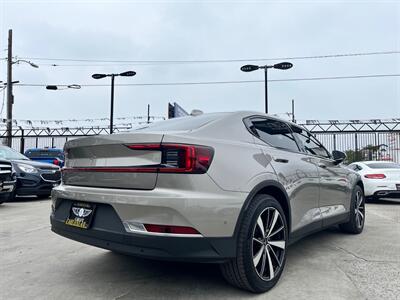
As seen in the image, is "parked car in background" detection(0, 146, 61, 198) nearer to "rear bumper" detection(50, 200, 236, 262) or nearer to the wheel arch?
"rear bumper" detection(50, 200, 236, 262)

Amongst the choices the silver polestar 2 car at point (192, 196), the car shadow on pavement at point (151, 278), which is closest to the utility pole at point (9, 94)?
the car shadow on pavement at point (151, 278)

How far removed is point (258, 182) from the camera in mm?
2936

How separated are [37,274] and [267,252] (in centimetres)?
216

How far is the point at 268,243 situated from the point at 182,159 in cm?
112

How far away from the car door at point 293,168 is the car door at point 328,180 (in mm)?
163

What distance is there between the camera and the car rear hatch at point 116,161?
264 cm

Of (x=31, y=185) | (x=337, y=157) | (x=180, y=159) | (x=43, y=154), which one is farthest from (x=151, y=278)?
(x=43, y=154)

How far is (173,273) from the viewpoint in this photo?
3338mm

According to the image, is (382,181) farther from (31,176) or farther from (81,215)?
(31,176)

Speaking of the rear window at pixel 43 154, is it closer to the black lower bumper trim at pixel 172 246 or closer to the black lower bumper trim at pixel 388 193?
the black lower bumper trim at pixel 388 193

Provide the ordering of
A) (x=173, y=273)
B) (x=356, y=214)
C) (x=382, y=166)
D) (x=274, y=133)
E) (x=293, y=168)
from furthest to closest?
1. (x=382, y=166)
2. (x=356, y=214)
3. (x=274, y=133)
4. (x=293, y=168)
5. (x=173, y=273)

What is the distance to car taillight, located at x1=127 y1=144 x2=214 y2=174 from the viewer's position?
2.57 metres

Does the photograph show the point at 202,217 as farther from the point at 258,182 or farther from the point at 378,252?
the point at 378,252

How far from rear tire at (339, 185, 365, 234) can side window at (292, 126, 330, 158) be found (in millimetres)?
924
